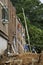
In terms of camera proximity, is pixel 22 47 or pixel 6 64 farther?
pixel 22 47

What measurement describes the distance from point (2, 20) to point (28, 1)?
52.7 meters

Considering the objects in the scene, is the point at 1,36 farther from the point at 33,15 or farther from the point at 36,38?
the point at 33,15

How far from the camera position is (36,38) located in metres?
57.5

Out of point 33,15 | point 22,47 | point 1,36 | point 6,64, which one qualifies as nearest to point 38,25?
point 33,15

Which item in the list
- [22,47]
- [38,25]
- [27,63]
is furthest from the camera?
[38,25]

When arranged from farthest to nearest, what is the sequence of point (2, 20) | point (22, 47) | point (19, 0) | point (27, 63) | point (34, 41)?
point (19, 0)
point (34, 41)
point (22, 47)
point (2, 20)
point (27, 63)

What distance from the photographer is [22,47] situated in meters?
44.8

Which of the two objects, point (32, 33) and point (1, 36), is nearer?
point (1, 36)

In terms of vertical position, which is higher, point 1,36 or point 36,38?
point 1,36

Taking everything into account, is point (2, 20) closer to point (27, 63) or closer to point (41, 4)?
point (27, 63)

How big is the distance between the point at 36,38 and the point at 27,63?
39925mm

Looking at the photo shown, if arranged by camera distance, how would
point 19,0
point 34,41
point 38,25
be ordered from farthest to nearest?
point 19,0, point 38,25, point 34,41

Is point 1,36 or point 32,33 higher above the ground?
point 1,36

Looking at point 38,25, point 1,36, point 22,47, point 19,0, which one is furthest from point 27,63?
point 19,0
